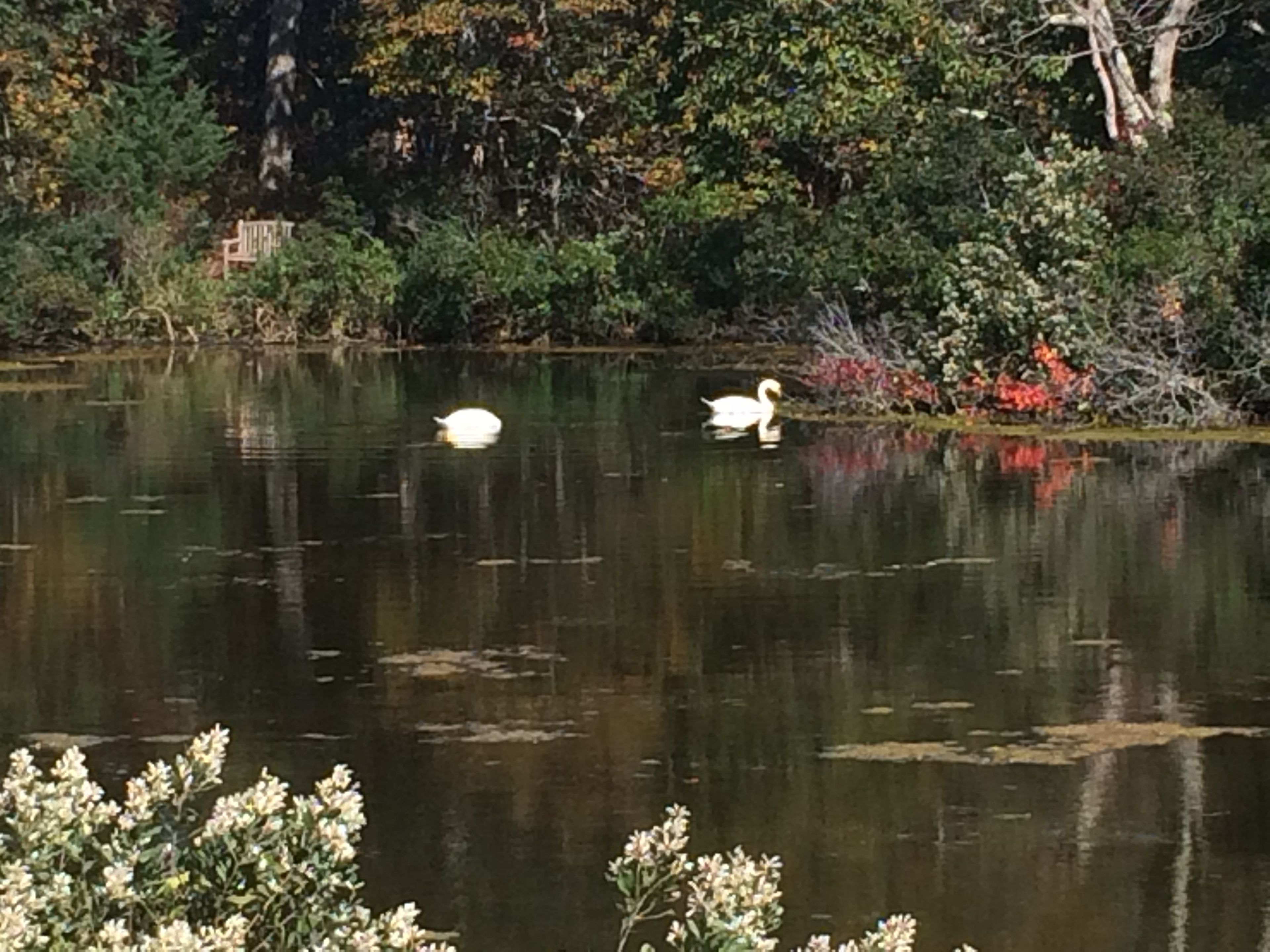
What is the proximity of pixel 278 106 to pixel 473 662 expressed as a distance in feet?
150

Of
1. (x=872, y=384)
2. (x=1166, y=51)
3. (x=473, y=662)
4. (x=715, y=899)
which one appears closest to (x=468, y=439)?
(x=872, y=384)

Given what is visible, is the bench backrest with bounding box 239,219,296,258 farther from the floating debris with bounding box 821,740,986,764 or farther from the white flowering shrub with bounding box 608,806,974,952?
the white flowering shrub with bounding box 608,806,974,952

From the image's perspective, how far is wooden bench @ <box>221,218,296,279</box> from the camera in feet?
172

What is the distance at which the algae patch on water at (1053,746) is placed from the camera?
12.0m

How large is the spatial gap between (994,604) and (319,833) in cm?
1093

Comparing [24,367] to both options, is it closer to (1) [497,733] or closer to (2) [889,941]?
(1) [497,733]

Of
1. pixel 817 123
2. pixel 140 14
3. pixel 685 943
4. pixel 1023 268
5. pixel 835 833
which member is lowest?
pixel 835 833

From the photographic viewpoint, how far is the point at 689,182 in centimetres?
4766

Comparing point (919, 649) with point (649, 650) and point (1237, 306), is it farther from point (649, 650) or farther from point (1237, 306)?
point (1237, 306)

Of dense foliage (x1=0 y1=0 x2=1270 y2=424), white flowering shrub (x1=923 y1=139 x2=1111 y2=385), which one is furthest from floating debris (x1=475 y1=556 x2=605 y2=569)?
white flowering shrub (x1=923 y1=139 x2=1111 y2=385)

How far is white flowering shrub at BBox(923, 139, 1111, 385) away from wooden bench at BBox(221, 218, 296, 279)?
1011 inches

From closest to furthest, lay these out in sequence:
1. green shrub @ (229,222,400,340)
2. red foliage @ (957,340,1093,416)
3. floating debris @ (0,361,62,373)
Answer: red foliage @ (957,340,1093,416) → floating debris @ (0,361,62,373) → green shrub @ (229,222,400,340)

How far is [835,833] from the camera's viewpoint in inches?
420

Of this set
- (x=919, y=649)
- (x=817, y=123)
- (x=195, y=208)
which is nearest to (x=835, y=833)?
(x=919, y=649)
